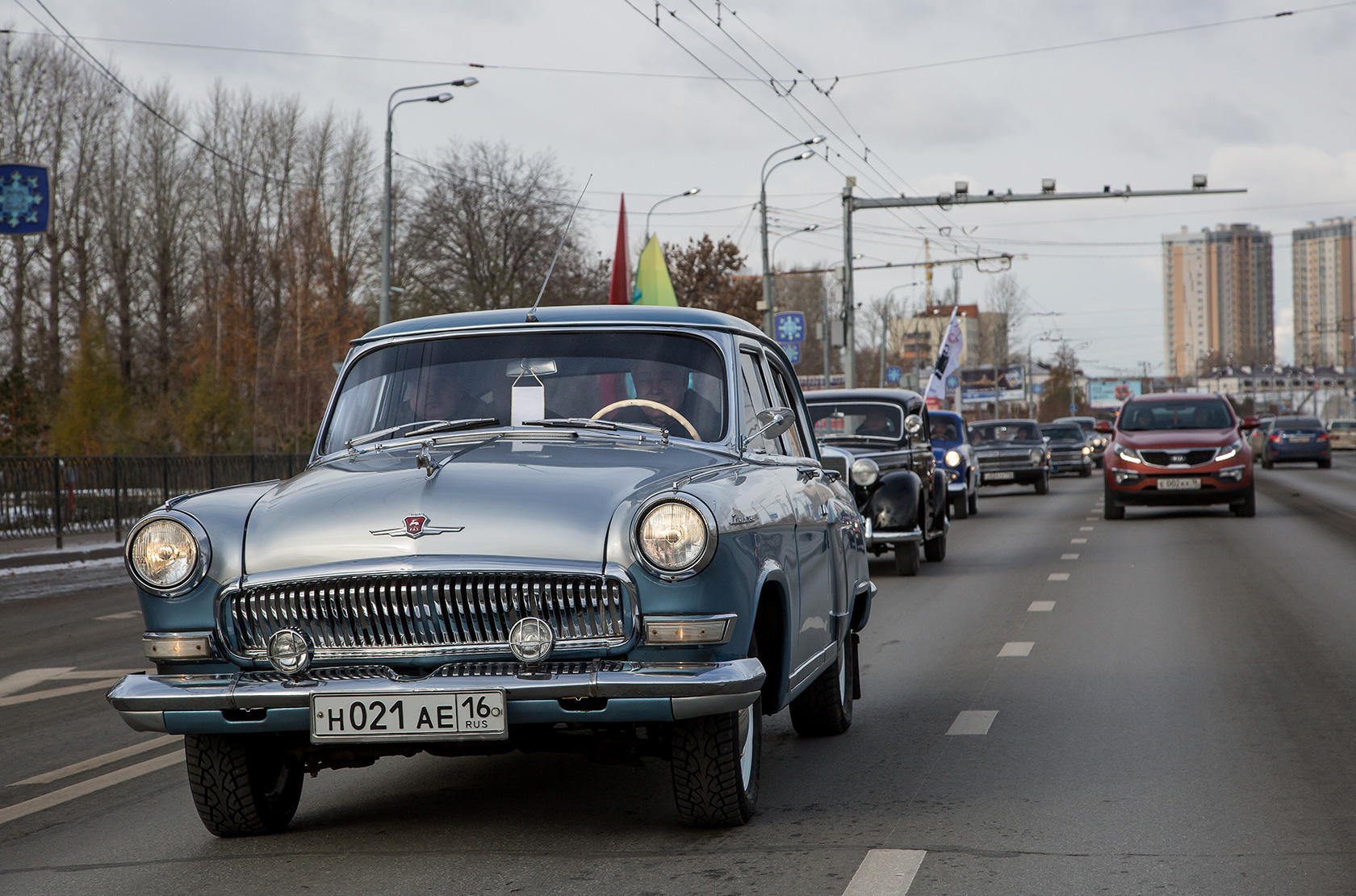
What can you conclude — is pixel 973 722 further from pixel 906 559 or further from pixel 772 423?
pixel 906 559

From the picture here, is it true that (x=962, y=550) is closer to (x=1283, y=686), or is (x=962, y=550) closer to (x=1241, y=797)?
(x=1283, y=686)

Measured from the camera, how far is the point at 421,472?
488 centimetres

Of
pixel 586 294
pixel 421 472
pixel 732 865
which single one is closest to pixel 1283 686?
pixel 732 865

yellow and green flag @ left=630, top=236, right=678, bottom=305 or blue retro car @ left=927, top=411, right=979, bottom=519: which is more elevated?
yellow and green flag @ left=630, top=236, right=678, bottom=305

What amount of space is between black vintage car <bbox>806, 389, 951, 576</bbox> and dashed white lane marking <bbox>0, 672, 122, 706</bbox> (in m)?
7.25

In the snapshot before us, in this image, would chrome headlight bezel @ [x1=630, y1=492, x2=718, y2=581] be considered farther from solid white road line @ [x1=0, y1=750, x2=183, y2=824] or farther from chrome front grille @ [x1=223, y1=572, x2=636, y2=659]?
solid white road line @ [x1=0, y1=750, x2=183, y2=824]

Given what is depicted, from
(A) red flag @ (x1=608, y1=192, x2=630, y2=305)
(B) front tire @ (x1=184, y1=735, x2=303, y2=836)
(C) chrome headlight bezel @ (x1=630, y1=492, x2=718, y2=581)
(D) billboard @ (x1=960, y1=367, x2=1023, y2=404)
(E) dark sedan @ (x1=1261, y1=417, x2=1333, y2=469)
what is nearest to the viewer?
(C) chrome headlight bezel @ (x1=630, y1=492, x2=718, y2=581)

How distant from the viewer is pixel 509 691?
14.2 feet

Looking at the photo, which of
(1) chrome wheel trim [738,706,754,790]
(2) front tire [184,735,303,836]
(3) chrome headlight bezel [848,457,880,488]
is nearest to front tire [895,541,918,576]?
(3) chrome headlight bezel [848,457,880,488]

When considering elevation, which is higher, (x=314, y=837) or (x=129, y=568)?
(x=129, y=568)

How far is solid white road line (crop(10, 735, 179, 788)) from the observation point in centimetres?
640

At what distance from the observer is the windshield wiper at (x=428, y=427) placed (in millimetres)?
5586

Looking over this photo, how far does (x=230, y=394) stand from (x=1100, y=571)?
91.3 ft

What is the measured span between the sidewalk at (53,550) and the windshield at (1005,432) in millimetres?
19278
